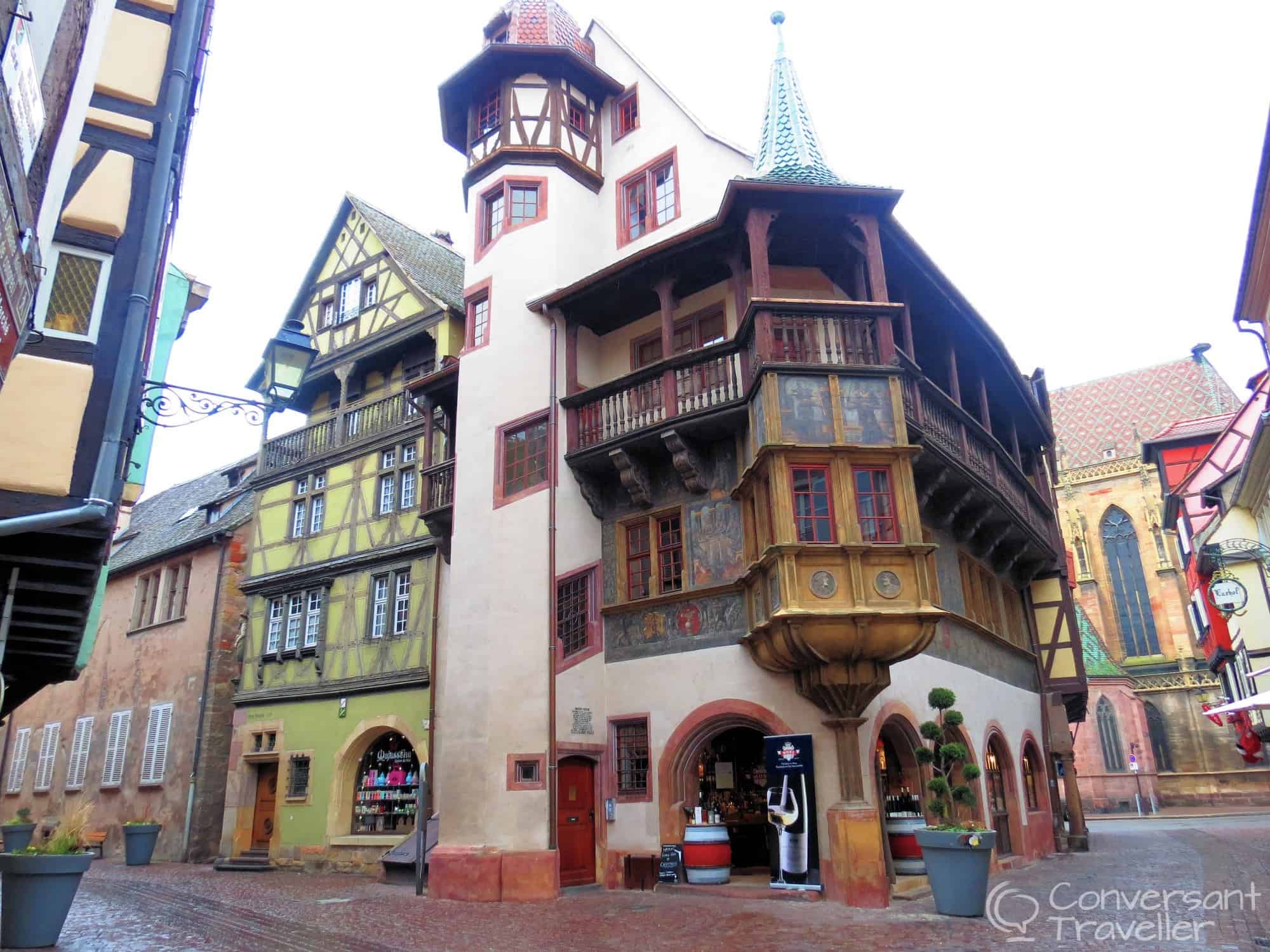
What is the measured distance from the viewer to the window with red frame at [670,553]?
14555mm

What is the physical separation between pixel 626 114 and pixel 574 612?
974 cm

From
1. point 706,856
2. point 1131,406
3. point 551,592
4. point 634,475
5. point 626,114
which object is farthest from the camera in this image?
point 1131,406

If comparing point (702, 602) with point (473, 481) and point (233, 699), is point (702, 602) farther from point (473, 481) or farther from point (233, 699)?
point (233, 699)

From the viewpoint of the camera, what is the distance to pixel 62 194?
6.39m

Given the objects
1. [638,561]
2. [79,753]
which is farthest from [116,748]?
[638,561]

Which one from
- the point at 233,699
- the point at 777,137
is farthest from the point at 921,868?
the point at 233,699

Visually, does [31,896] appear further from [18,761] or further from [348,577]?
[18,761]

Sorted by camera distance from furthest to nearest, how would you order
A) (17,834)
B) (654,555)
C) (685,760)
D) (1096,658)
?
(1096,658) < (17,834) < (654,555) < (685,760)

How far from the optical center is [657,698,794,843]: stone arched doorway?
13312 millimetres

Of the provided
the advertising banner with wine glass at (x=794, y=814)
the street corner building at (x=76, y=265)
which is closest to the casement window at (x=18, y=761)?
the street corner building at (x=76, y=265)

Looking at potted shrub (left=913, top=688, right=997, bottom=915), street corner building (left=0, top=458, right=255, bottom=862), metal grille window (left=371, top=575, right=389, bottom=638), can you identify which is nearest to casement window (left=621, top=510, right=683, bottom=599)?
potted shrub (left=913, top=688, right=997, bottom=915)

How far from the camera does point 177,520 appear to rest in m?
29.4

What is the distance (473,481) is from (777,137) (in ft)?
24.6

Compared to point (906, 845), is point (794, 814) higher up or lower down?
higher up
